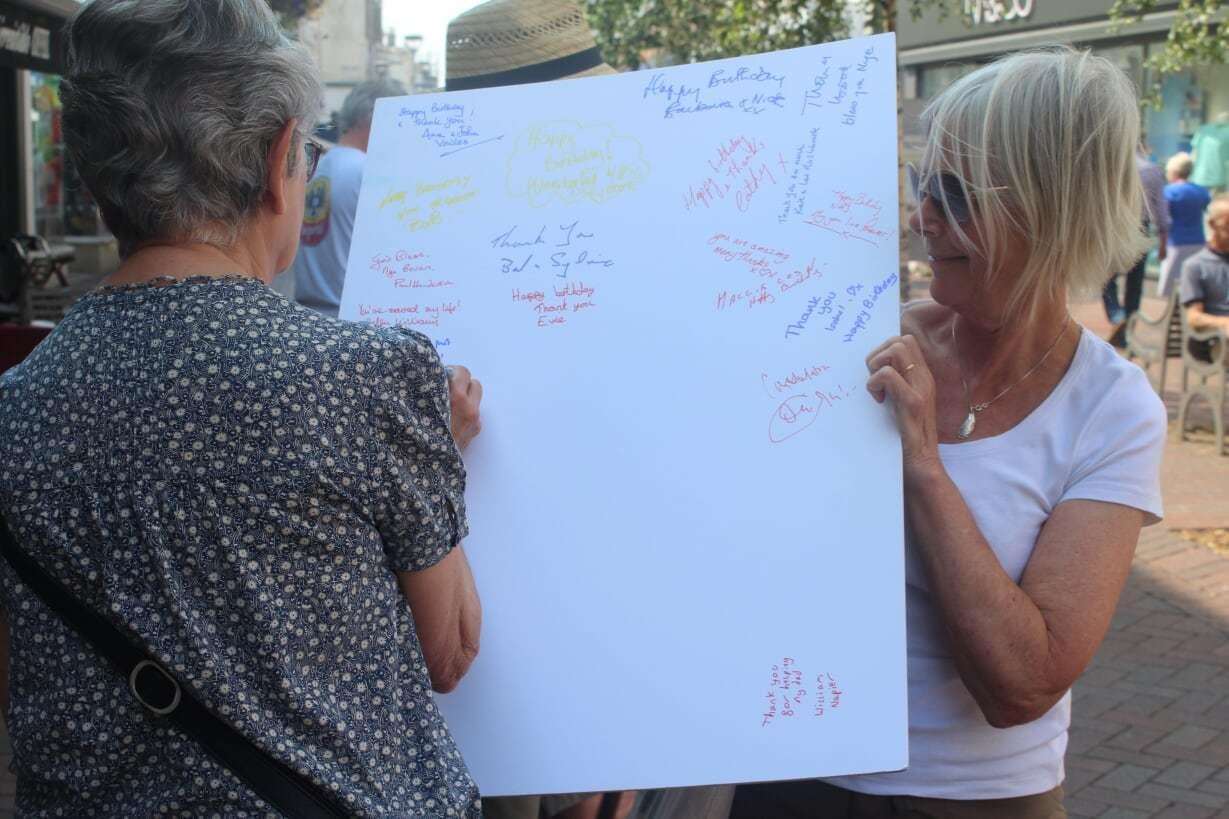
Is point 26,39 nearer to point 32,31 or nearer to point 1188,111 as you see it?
point 32,31

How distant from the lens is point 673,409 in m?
1.95

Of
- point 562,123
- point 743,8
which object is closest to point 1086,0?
point 743,8

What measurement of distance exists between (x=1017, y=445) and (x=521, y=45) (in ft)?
5.03

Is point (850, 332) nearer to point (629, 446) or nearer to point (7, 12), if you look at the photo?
point (629, 446)

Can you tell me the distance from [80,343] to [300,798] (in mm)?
555

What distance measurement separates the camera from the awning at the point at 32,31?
6.43 meters

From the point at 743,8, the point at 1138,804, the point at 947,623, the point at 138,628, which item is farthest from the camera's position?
the point at 743,8

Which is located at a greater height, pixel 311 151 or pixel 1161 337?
pixel 311 151

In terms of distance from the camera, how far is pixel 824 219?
1.98m

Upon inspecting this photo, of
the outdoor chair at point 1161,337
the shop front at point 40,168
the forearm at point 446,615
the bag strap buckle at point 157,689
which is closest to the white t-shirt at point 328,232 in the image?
the shop front at point 40,168

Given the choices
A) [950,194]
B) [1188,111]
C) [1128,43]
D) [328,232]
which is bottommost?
[328,232]

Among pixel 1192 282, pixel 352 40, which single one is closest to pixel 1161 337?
pixel 1192 282

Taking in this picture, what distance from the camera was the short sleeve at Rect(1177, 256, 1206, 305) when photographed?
26.2ft

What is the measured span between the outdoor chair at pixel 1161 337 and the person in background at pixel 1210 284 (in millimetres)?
228
